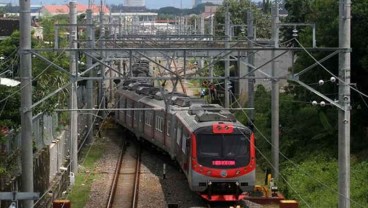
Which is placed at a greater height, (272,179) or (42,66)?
(42,66)

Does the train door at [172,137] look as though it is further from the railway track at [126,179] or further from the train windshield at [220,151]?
the train windshield at [220,151]

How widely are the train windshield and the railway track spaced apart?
7.43ft

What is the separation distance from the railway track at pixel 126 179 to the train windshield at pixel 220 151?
226 cm

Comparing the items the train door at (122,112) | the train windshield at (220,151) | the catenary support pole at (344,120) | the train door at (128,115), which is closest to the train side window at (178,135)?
the train windshield at (220,151)

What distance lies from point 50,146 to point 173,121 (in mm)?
3777

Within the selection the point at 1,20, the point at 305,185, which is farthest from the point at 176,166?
the point at 1,20

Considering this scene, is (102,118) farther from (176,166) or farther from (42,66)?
(176,166)

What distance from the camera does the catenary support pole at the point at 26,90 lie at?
14.1m

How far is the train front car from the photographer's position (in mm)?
18359

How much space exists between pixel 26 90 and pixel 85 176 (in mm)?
9740

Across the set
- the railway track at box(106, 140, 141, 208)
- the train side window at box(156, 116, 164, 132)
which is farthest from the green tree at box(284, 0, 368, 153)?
the railway track at box(106, 140, 141, 208)

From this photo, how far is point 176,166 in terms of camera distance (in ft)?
80.6

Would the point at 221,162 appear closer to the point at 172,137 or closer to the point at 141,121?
the point at 172,137

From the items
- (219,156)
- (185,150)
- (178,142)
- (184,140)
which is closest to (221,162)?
(219,156)
